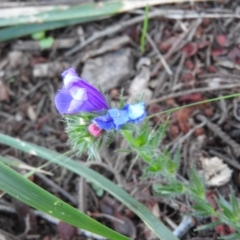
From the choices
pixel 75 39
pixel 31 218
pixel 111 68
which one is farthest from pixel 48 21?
pixel 31 218

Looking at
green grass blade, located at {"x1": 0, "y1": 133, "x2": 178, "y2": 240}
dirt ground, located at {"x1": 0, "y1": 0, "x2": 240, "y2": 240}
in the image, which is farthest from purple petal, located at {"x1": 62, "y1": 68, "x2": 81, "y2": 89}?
dirt ground, located at {"x1": 0, "y1": 0, "x2": 240, "y2": 240}

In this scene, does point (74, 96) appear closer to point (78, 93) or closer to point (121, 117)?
point (78, 93)

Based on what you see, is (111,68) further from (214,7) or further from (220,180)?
(220,180)

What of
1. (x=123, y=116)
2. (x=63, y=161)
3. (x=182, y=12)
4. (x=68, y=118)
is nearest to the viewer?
(x=123, y=116)

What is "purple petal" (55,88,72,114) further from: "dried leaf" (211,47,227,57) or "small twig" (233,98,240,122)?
"dried leaf" (211,47,227,57)

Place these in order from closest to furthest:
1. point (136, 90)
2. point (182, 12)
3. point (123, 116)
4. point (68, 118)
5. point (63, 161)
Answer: point (123, 116) < point (68, 118) < point (63, 161) < point (136, 90) < point (182, 12)

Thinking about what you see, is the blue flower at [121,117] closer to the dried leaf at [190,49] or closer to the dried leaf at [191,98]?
the dried leaf at [191,98]

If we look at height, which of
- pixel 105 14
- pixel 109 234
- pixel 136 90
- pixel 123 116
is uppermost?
pixel 105 14
